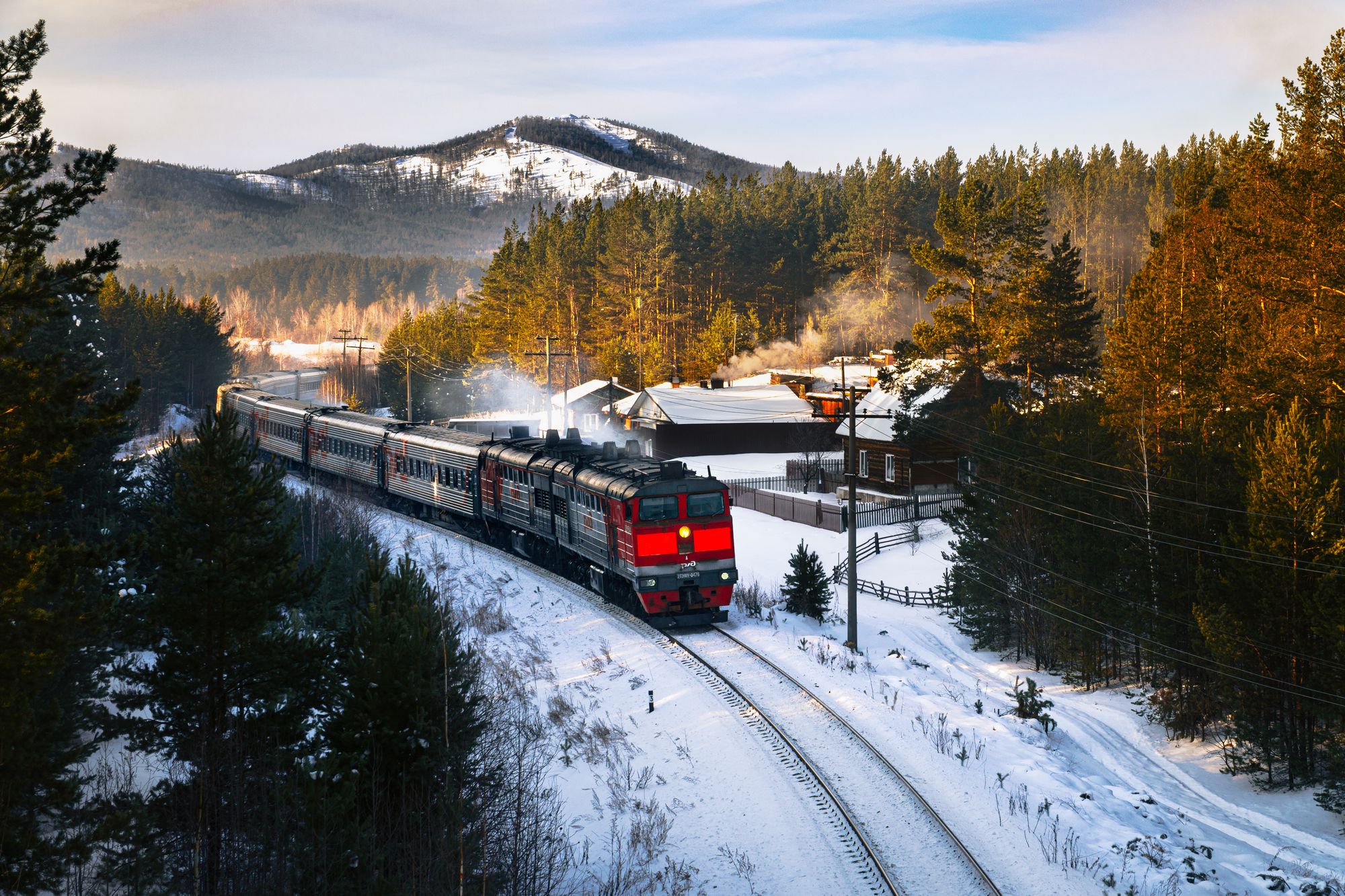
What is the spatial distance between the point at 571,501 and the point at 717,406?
36.8m

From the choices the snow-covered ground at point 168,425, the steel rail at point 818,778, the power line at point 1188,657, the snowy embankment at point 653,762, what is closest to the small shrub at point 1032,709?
the power line at point 1188,657

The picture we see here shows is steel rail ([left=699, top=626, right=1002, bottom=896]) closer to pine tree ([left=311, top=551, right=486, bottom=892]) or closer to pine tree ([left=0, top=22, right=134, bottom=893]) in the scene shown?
pine tree ([left=311, top=551, right=486, bottom=892])

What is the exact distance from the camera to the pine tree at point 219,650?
37.2 ft

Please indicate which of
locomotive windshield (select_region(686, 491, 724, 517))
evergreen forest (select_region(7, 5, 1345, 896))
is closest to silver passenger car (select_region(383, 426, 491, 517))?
evergreen forest (select_region(7, 5, 1345, 896))

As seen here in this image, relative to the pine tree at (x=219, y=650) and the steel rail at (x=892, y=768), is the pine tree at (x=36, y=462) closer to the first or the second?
the pine tree at (x=219, y=650)

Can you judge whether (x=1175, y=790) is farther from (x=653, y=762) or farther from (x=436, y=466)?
(x=436, y=466)

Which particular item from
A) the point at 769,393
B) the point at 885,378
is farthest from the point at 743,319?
the point at 885,378

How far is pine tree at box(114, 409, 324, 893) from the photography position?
1133 centimetres

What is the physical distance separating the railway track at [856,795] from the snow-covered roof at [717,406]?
129ft

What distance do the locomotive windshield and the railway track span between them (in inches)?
124

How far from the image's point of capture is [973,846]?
13.2 metres

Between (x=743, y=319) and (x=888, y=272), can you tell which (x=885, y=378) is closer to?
(x=743, y=319)

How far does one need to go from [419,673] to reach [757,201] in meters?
94.8

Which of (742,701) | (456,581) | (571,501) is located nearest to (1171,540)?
(742,701)
